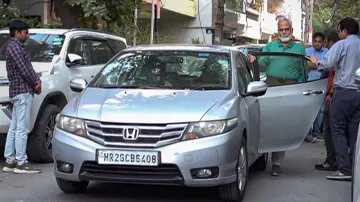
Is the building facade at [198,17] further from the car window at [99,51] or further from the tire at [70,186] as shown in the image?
the tire at [70,186]

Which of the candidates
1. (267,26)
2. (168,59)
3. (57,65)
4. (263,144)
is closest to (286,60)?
(263,144)

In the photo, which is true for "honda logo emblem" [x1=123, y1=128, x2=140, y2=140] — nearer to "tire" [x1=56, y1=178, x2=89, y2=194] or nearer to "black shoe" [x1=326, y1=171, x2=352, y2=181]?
"tire" [x1=56, y1=178, x2=89, y2=194]

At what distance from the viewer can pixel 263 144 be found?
7.19 m

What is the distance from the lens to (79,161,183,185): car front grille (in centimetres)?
557

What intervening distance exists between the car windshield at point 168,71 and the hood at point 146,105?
26cm

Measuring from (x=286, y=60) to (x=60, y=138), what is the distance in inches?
132

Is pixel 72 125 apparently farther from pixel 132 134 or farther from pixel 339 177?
pixel 339 177

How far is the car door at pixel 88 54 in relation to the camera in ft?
29.7

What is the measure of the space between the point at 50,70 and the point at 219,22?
21.9 m

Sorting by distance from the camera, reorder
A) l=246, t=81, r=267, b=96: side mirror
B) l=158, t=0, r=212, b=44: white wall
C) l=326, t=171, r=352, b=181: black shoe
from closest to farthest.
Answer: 1. l=246, t=81, r=267, b=96: side mirror
2. l=326, t=171, r=352, b=181: black shoe
3. l=158, t=0, r=212, b=44: white wall

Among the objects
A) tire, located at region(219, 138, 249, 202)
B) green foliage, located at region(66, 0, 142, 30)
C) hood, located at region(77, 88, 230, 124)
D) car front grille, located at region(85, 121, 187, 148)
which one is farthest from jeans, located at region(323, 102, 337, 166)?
green foliage, located at region(66, 0, 142, 30)

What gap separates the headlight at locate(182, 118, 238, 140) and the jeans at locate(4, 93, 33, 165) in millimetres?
2602

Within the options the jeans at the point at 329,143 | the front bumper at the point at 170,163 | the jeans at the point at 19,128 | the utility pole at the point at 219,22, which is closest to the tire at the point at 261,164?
the jeans at the point at 329,143

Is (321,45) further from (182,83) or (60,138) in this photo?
(60,138)
